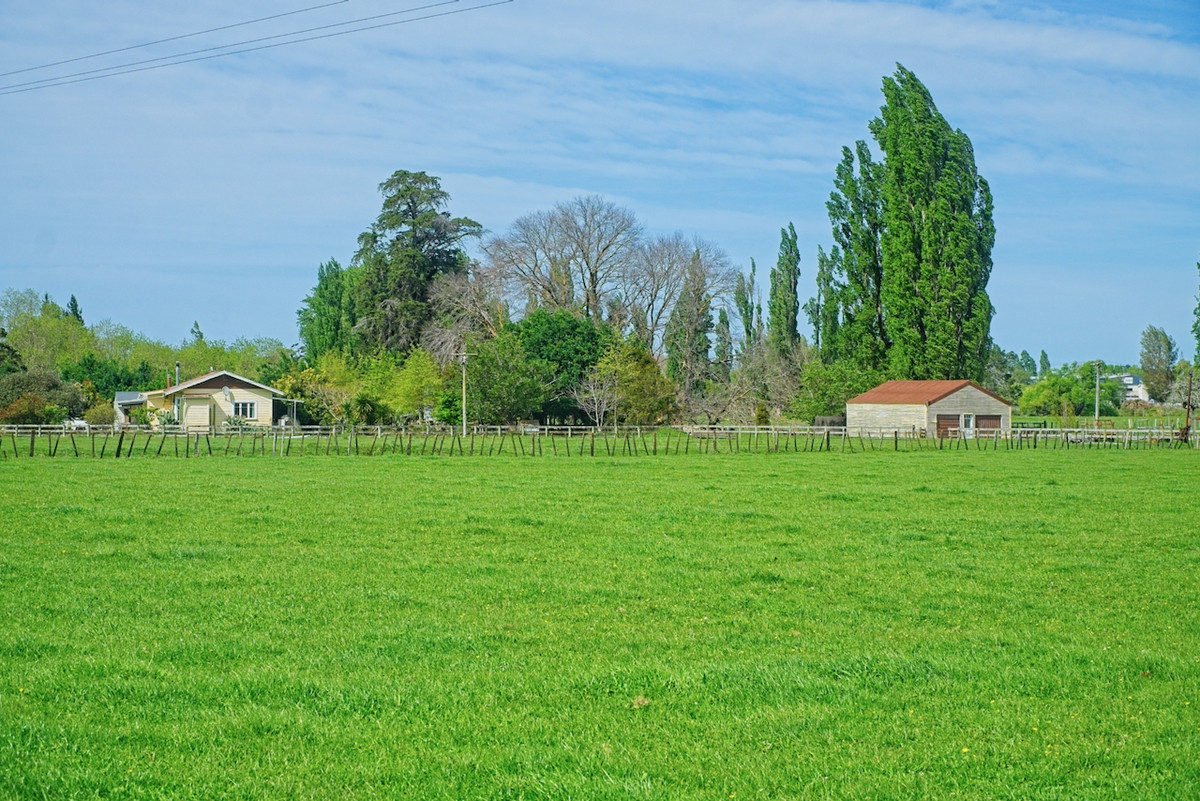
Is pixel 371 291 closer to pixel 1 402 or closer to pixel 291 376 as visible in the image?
pixel 291 376

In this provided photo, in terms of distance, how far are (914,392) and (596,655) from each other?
59.1 m

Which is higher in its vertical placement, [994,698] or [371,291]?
[371,291]

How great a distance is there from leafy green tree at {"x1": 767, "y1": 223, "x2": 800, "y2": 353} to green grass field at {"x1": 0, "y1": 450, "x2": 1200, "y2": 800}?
6477 centimetres

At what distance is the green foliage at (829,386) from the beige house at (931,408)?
2.94 metres

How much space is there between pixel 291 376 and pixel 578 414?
2207 centimetres

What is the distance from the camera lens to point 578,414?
8006 centimetres

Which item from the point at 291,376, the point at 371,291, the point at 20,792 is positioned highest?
the point at 371,291

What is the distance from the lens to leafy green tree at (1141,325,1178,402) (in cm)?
14412

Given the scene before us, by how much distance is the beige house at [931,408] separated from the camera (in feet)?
209

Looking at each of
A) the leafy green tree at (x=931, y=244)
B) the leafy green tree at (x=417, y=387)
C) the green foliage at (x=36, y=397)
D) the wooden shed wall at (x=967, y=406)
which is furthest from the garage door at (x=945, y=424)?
the green foliage at (x=36, y=397)

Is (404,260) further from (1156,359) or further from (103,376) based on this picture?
(1156,359)

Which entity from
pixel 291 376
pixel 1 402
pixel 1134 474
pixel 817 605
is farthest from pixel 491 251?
pixel 817 605

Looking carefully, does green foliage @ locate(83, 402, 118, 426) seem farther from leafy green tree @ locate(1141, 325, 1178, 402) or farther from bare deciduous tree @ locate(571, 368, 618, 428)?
leafy green tree @ locate(1141, 325, 1178, 402)

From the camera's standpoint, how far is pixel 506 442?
55.3 meters
